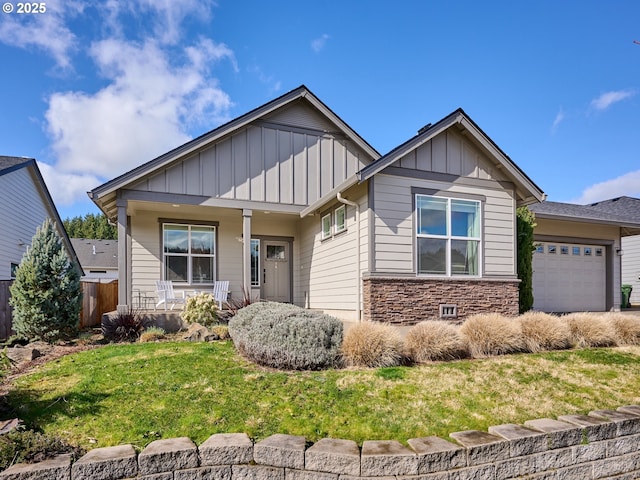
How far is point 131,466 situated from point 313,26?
10134mm

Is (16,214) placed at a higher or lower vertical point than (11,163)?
lower

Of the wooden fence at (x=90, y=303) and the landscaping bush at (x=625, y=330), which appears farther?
the wooden fence at (x=90, y=303)

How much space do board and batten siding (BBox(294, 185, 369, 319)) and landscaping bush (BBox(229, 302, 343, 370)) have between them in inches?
116

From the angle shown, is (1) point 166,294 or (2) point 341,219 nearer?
(2) point 341,219

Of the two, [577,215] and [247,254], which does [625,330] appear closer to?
[577,215]

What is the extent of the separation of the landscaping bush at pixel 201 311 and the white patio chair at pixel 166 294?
1212 mm

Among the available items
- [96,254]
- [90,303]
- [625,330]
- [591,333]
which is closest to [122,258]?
[90,303]

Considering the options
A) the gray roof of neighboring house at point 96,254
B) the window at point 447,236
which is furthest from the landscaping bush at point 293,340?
the gray roof of neighboring house at point 96,254

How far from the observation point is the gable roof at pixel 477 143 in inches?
328

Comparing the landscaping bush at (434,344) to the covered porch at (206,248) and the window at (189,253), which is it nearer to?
the covered porch at (206,248)

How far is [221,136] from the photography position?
10641mm

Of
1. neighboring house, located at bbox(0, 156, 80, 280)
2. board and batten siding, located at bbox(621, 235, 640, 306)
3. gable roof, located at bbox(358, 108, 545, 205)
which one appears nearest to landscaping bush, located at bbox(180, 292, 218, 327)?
gable roof, located at bbox(358, 108, 545, 205)

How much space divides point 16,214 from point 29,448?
47.5ft

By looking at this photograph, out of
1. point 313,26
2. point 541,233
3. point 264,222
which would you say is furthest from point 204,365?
point 541,233
